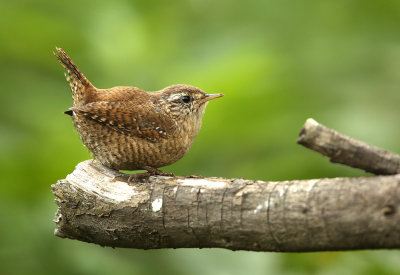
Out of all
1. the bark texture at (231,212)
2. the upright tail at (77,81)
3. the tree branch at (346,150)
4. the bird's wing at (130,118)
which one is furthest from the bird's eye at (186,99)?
the tree branch at (346,150)

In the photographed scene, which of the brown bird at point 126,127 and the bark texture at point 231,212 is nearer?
the bark texture at point 231,212

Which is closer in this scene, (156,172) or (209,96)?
(156,172)

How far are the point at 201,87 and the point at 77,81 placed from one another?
78 centimetres

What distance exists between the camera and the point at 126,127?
3992 millimetres

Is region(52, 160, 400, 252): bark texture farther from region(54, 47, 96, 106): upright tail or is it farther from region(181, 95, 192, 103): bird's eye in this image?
region(181, 95, 192, 103): bird's eye

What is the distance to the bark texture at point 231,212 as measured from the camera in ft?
8.07

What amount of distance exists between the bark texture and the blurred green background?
68cm

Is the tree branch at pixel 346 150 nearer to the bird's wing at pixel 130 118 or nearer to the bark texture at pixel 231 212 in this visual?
the bark texture at pixel 231 212

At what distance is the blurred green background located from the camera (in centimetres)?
403

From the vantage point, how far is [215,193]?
9.46ft

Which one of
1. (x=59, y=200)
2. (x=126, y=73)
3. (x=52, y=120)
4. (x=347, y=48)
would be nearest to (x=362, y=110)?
(x=347, y=48)

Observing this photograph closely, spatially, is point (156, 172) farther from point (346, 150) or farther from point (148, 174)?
point (346, 150)

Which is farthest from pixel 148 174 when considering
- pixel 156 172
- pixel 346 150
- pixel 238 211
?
pixel 346 150

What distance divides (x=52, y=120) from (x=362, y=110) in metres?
2.41
